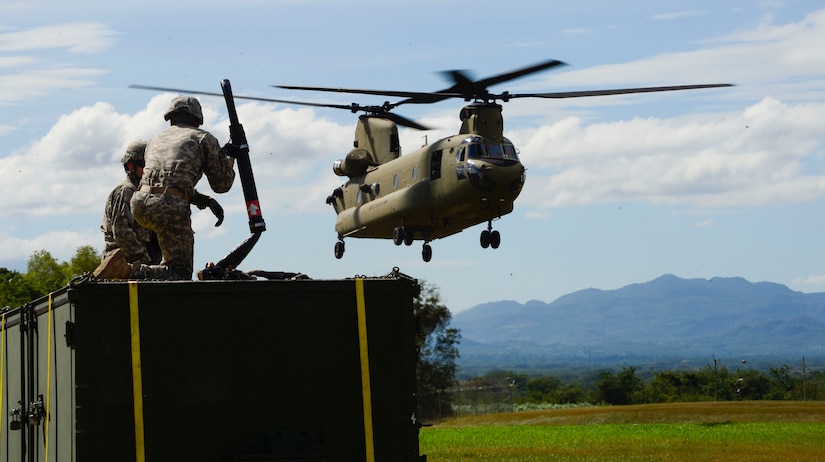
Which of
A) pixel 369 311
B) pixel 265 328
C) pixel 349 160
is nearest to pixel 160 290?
pixel 265 328

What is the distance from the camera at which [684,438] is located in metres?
44.6

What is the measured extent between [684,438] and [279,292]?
3889 cm

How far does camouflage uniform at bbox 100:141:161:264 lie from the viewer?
10.4m

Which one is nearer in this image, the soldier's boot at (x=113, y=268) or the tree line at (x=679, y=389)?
the soldier's boot at (x=113, y=268)

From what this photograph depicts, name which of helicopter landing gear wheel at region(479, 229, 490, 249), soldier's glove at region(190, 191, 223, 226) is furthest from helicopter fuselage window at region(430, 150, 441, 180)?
soldier's glove at region(190, 191, 223, 226)

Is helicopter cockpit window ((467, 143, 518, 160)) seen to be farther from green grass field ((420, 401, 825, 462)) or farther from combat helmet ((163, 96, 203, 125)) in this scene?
combat helmet ((163, 96, 203, 125))

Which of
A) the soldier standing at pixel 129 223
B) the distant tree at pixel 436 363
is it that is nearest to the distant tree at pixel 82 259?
the distant tree at pixel 436 363

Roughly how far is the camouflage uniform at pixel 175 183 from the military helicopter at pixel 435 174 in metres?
31.1

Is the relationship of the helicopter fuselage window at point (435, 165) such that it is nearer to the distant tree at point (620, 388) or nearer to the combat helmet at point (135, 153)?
the combat helmet at point (135, 153)

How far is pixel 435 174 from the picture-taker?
1778 inches

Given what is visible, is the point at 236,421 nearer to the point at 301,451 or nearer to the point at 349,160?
the point at 301,451

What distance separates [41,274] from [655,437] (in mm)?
64286

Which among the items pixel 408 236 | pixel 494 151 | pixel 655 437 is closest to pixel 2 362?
pixel 494 151

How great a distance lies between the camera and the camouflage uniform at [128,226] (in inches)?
409
